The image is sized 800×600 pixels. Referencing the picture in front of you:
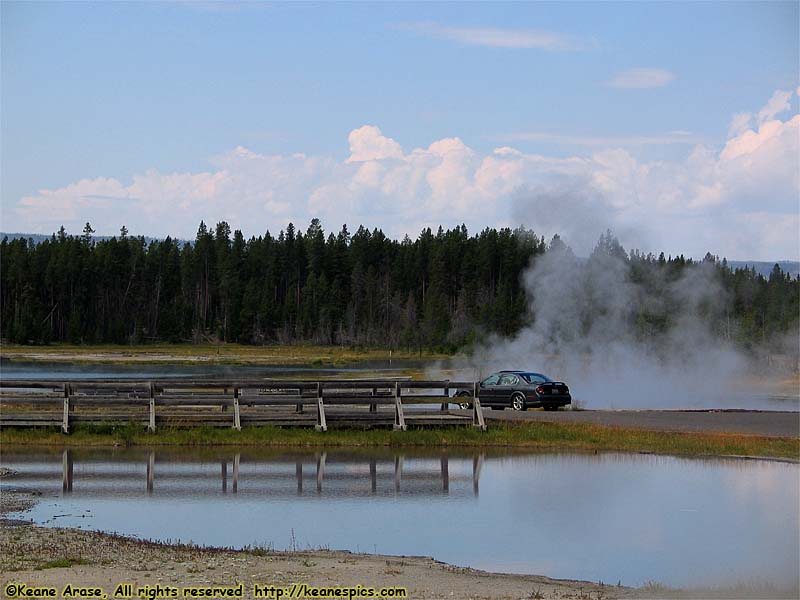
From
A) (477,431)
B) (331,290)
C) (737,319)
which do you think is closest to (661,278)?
(737,319)

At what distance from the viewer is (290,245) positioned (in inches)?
6781

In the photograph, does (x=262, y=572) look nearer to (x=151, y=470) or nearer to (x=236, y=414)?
(x=151, y=470)

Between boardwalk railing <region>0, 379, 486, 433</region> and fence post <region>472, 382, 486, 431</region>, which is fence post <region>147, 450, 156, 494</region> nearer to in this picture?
boardwalk railing <region>0, 379, 486, 433</region>

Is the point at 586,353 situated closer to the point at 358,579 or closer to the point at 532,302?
the point at 532,302

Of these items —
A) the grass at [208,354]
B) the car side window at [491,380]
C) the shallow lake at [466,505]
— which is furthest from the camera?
the grass at [208,354]

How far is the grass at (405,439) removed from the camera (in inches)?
1203

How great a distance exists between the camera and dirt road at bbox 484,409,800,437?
34.2m

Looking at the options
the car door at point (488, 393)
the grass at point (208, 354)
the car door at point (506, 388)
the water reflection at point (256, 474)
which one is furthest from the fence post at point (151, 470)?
the grass at point (208, 354)

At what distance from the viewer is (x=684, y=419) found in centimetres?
3722

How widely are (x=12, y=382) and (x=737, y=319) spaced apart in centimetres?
7441

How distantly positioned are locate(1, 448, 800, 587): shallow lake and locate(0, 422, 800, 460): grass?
4.07 ft

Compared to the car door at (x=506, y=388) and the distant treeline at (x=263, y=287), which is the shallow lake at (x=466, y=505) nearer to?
the car door at (x=506, y=388)

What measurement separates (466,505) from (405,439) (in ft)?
32.6

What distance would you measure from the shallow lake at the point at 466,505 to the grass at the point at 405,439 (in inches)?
48.8
